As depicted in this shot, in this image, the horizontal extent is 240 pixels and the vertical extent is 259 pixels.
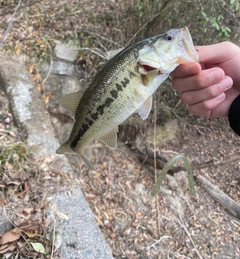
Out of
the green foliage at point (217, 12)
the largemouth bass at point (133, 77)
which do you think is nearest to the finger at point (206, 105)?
the largemouth bass at point (133, 77)

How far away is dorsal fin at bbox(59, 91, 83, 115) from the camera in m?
1.87

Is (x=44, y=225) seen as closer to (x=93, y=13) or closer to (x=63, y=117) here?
(x=63, y=117)

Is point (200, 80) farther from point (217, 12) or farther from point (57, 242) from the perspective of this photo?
point (217, 12)

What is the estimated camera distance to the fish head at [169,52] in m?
1.56

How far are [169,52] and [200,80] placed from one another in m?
0.32

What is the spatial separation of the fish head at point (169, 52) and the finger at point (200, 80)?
19cm

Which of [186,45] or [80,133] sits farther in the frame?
[80,133]

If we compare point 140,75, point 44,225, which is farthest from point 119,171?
point 140,75

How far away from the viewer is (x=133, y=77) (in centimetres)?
160

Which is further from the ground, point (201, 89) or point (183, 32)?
point (183, 32)

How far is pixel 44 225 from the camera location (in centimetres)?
249

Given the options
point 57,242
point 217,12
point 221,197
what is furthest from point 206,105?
point 217,12

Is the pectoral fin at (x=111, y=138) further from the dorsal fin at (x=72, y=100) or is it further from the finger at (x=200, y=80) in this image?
the finger at (x=200, y=80)

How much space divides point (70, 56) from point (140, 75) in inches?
130
